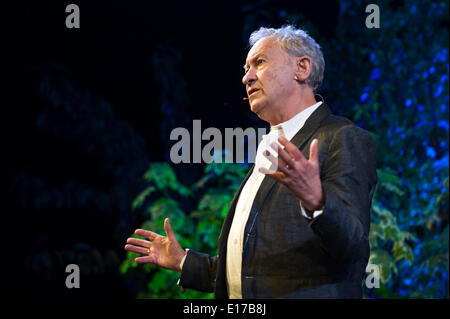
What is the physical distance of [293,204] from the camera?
57.7 inches

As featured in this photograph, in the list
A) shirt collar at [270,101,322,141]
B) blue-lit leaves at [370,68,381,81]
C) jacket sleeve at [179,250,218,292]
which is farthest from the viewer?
blue-lit leaves at [370,68,381,81]

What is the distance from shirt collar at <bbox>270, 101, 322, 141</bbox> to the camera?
169 centimetres

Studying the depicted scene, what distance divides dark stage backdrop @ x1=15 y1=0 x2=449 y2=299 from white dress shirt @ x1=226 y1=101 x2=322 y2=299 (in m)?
2.51

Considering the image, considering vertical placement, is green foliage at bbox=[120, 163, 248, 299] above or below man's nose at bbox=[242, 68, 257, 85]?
below

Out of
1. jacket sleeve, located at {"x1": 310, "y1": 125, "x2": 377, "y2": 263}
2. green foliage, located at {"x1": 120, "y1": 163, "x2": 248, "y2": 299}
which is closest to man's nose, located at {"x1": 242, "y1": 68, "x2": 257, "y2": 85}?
jacket sleeve, located at {"x1": 310, "y1": 125, "x2": 377, "y2": 263}

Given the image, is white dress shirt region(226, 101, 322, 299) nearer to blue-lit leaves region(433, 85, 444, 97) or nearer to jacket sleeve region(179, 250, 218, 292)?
jacket sleeve region(179, 250, 218, 292)

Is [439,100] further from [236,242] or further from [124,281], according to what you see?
[236,242]

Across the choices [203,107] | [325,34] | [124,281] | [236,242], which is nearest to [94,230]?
[124,281]

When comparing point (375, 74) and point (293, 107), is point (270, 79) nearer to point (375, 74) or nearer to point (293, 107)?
point (293, 107)

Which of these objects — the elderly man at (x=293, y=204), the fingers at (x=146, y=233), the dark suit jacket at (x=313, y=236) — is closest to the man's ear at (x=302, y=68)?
the elderly man at (x=293, y=204)

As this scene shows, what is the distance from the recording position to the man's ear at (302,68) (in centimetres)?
176

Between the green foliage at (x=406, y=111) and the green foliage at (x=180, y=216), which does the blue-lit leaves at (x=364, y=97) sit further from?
the green foliage at (x=180, y=216)

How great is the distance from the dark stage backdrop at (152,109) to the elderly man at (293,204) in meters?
2.49

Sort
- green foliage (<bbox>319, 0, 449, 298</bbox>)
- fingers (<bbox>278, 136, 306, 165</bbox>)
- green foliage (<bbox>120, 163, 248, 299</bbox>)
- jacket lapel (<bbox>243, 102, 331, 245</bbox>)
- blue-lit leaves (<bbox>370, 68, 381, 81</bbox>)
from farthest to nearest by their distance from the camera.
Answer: blue-lit leaves (<bbox>370, 68, 381, 81</bbox>) < green foliage (<bbox>319, 0, 449, 298</bbox>) < green foliage (<bbox>120, 163, 248, 299</bbox>) < jacket lapel (<bbox>243, 102, 331, 245</bbox>) < fingers (<bbox>278, 136, 306, 165</bbox>)
